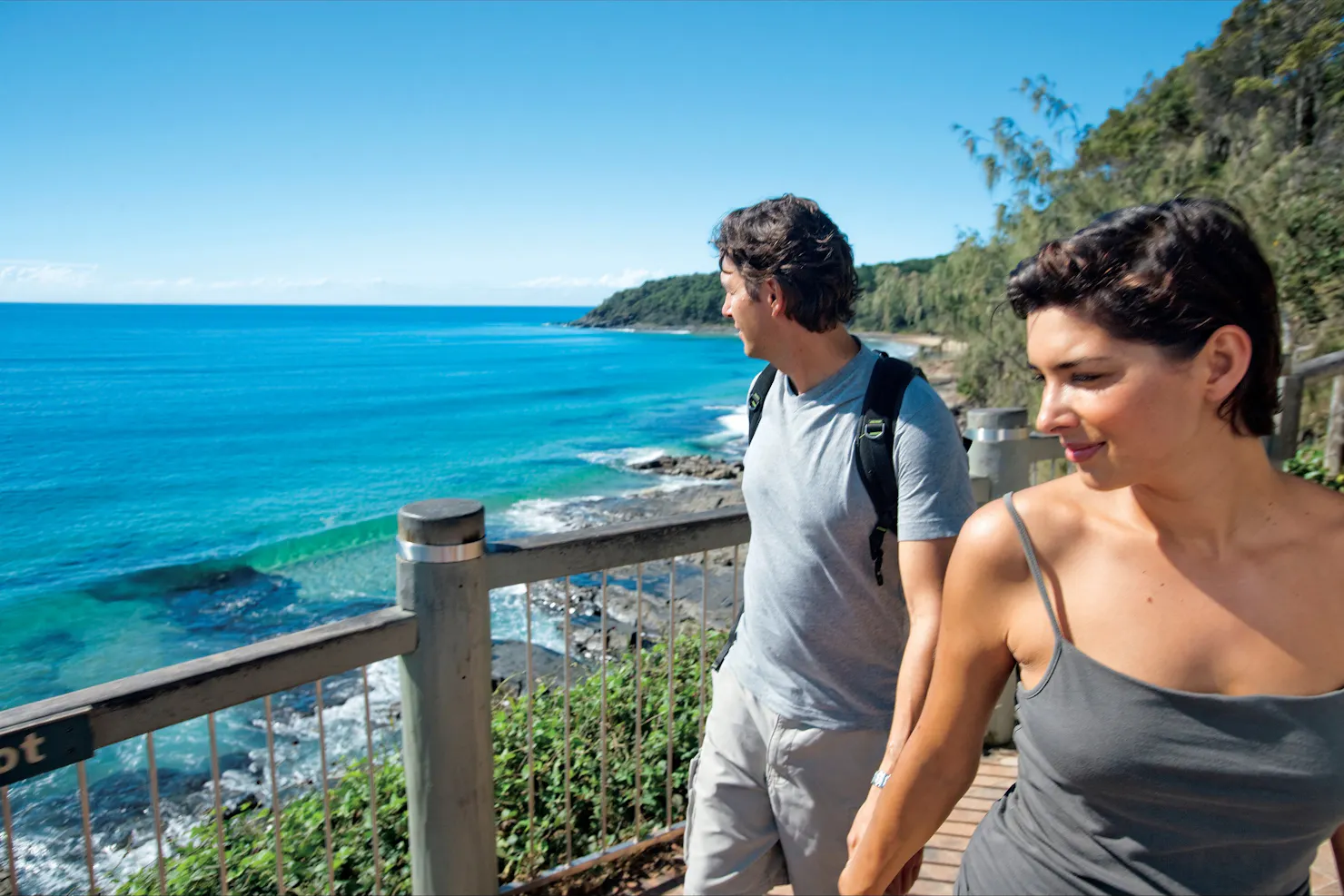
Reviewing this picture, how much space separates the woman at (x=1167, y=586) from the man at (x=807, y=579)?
57cm

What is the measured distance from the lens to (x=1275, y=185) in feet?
51.3

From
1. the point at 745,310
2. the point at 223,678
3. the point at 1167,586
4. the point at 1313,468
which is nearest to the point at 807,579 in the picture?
the point at 745,310

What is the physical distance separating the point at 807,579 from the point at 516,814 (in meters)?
1.92

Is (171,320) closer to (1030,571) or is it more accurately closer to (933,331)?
(933,331)

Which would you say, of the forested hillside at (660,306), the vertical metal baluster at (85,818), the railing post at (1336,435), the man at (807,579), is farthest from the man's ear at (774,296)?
the forested hillside at (660,306)

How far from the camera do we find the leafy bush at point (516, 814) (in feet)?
9.79

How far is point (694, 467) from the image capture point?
95.1ft

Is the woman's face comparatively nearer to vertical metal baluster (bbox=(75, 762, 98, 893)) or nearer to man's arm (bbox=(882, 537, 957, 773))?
man's arm (bbox=(882, 537, 957, 773))

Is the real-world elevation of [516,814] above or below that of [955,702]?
below

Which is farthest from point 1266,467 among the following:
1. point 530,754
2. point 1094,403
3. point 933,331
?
point 933,331

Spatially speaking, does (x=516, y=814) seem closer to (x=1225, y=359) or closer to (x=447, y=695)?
(x=447, y=695)

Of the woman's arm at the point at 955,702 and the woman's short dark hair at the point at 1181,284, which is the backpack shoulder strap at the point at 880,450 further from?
the woman's short dark hair at the point at 1181,284

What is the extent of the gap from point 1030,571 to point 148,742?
1.74 meters

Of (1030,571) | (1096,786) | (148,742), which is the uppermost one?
(1030,571)
